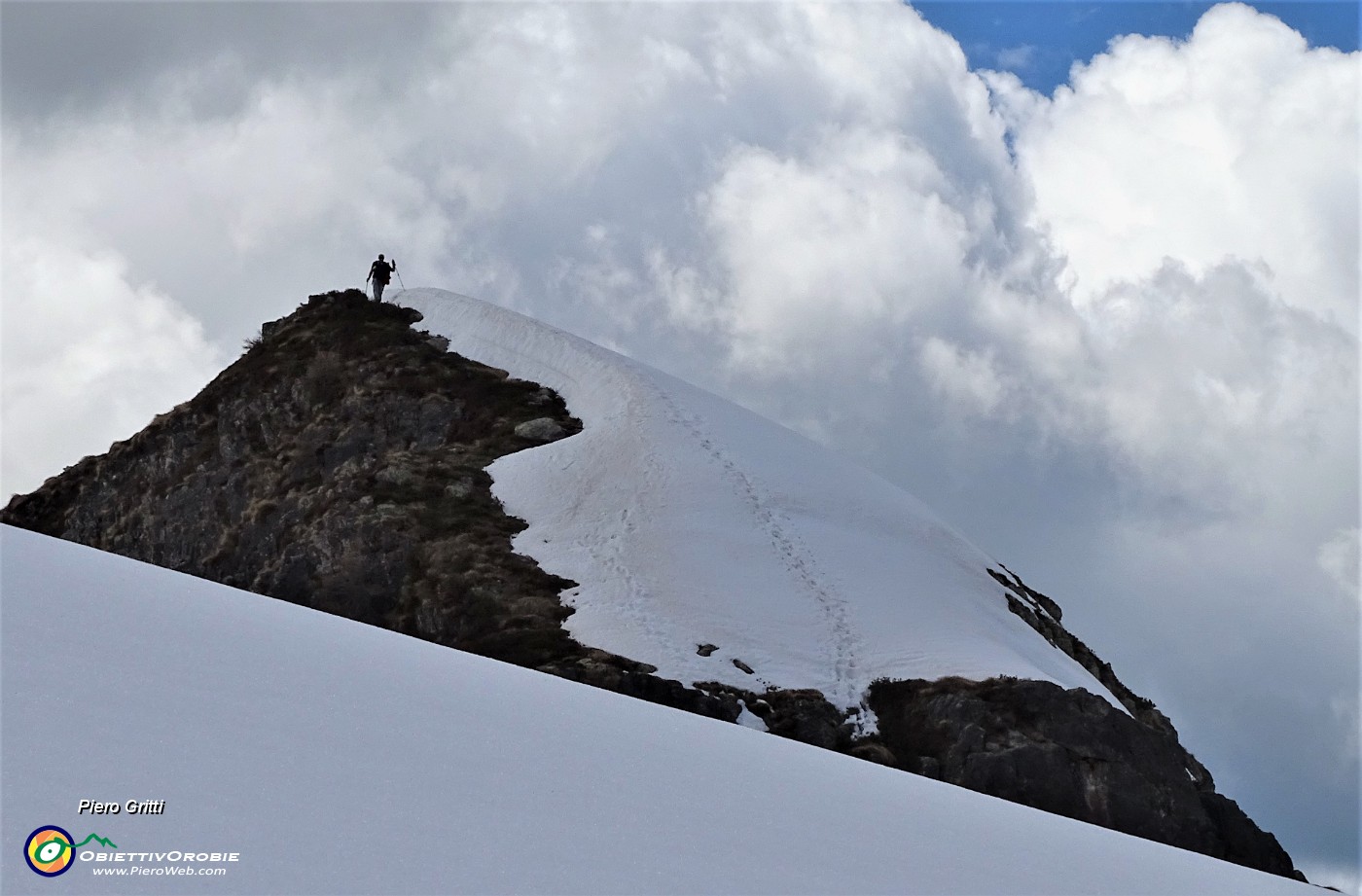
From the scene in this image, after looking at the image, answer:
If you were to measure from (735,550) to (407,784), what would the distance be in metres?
29.2

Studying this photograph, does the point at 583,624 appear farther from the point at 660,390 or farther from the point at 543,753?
the point at 543,753

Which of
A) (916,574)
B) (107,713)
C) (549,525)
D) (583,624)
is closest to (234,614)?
Answer: (107,713)

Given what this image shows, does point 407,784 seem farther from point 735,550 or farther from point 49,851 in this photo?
point 735,550

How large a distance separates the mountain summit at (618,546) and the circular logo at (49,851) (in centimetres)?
2240

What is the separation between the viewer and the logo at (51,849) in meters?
5.82

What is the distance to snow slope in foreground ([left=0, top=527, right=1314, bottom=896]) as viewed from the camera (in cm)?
645

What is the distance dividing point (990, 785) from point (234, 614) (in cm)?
2240

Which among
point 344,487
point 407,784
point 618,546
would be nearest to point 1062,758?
point 618,546

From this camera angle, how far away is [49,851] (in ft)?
19.4

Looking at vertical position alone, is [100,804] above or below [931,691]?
below

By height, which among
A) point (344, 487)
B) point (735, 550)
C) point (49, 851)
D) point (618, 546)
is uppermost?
point (735, 550)

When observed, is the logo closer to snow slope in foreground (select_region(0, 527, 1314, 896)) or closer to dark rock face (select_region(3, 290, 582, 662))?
snow slope in foreground (select_region(0, 527, 1314, 896))

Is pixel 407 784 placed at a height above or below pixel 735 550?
below

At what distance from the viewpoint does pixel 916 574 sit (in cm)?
3897
